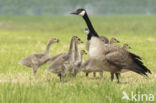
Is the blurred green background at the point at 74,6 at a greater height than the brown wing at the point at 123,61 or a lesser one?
greater

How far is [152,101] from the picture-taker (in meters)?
6.81

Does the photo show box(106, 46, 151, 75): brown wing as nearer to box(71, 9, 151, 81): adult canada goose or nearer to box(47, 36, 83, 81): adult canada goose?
box(71, 9, 151, 81): adult canada goose

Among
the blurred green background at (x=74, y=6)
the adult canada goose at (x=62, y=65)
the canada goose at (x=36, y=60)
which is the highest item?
the blurred green background at (x=74, y=6)

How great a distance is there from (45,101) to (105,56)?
298 centimetres

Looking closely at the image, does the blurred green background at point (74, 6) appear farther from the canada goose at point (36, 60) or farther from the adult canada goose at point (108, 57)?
the adult canada goose at point (108, 57)

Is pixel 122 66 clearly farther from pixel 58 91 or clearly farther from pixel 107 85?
pixel 58 91

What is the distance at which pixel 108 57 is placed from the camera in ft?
30.6

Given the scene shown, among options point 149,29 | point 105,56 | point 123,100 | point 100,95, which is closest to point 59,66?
point 105,56

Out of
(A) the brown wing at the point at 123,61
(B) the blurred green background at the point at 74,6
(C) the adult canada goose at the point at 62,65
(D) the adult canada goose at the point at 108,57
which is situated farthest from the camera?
(B) the blurred green background at the point at 74,6

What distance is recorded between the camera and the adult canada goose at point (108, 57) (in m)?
9.26

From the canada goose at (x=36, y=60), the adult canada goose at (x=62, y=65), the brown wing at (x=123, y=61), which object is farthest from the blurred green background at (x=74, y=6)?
the brown wing at (x=123, y=61)

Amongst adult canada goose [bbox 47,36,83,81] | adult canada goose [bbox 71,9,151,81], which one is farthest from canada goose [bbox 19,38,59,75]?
adult canada goose [bbox 71,9,151,81]

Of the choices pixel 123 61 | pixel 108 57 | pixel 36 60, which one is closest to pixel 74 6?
pixel 36 60

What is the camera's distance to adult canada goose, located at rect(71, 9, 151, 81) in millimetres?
9258
